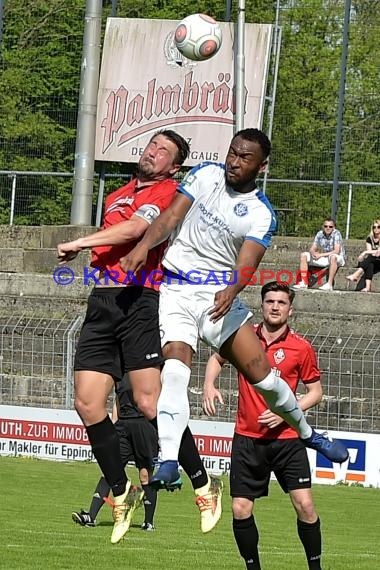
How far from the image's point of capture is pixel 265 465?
27.6ft

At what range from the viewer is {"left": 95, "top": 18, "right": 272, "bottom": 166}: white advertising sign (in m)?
24.2

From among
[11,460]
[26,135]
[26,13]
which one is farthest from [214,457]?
[26,13]

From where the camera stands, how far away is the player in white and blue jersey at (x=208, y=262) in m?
7.22

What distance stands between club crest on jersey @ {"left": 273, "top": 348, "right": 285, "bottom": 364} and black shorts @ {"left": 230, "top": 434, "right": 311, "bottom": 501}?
557mm

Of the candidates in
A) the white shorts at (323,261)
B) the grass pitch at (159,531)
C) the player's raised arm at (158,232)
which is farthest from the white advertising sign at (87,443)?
the player's raised arm at (158,232)

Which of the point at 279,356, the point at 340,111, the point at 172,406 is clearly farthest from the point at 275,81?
the point at 172,406

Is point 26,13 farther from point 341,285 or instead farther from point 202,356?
point 202,356

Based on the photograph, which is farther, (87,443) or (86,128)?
(86,128)

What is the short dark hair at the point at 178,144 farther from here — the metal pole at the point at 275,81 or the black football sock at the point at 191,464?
the metal pole at the point at 275,81

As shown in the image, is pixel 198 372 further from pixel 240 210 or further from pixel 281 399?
pixel 240 210

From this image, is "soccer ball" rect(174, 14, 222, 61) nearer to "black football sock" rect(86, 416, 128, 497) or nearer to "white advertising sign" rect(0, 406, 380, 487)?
"white advertising sign" rect(0, 406, 380, 487)

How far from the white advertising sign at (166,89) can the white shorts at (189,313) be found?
16.9 m

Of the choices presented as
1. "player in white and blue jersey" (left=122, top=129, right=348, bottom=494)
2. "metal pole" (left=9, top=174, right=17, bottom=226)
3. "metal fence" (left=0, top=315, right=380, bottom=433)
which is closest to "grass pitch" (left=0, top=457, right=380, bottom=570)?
"metal fence" (left=0, top=315, right=380, bottom=433)

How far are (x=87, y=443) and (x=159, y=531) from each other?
5.79 meters
